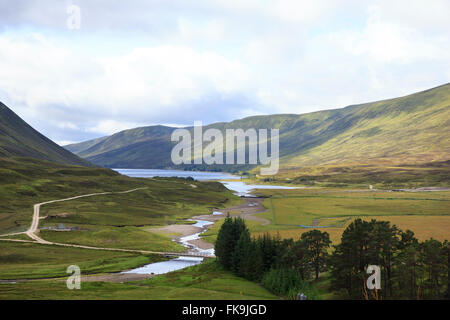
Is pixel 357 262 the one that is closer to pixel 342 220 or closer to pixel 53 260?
pixel 53 260

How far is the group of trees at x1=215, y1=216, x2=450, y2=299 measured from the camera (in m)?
64.9

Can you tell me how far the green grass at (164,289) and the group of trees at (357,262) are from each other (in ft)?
15.0

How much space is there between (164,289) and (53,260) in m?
49.2

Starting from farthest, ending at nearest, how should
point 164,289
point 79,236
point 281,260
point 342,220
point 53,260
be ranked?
point 342,220 → point 79,236 → point 53,260 → point 281,260 → point 164,289

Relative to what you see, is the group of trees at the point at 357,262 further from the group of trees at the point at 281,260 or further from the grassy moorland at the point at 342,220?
the grassy moorland at the point at 342,220

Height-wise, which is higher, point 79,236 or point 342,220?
point 342,220

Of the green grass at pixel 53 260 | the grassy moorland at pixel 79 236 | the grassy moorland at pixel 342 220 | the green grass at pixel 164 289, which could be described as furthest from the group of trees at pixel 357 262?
the grassy moorland at pixel 79 236

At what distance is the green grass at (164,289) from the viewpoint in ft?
209

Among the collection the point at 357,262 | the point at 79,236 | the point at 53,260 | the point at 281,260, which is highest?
the point at 357,262

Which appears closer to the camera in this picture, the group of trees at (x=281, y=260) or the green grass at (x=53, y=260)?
the group of trees at (x=281, y=260)

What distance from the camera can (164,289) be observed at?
7238 centimetres

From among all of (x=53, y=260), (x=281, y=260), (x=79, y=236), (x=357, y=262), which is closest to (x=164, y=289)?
(x=281, y=260)

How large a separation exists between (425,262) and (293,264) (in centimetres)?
2463
